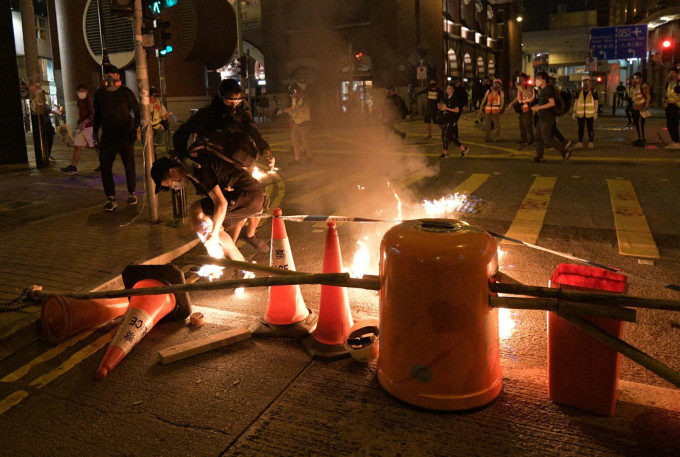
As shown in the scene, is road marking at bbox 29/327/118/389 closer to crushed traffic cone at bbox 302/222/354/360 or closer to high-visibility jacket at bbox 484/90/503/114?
crushed traffic cone at bbox 302/222/354/360

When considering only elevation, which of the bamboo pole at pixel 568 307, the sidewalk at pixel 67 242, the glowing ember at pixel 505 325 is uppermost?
the bamboo pole at pixel 568 307

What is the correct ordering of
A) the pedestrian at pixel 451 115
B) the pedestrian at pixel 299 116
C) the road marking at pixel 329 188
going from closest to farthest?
the road marking at pixel 329 188 < the pedestrian at pixel 451 115 < the pedestrian at pixel 299 116

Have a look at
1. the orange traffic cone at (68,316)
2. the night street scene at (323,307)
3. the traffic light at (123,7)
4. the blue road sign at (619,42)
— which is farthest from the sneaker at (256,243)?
the blue road sign at (619,42)

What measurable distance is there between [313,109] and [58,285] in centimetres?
3085

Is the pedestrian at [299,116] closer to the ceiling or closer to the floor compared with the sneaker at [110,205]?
closer to the ceiling

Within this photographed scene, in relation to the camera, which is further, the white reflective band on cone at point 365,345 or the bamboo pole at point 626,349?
the white reflective band on cone at point 365,345

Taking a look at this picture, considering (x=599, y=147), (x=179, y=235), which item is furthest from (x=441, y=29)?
(x=179, y=235)

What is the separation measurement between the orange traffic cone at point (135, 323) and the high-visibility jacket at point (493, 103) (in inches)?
571

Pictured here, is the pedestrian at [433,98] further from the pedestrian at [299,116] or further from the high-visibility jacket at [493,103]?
the pedestrian at [299,116]

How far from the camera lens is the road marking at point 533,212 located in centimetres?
677

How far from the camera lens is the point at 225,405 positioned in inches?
125

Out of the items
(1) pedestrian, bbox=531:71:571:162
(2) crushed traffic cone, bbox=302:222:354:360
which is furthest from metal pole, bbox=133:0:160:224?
(1) pedestrian, bbox=531:71:571:162

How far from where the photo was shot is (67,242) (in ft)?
21.3

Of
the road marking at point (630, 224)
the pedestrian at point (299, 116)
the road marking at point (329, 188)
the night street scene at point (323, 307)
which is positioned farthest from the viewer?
the pedestrian at point (299, 116)
